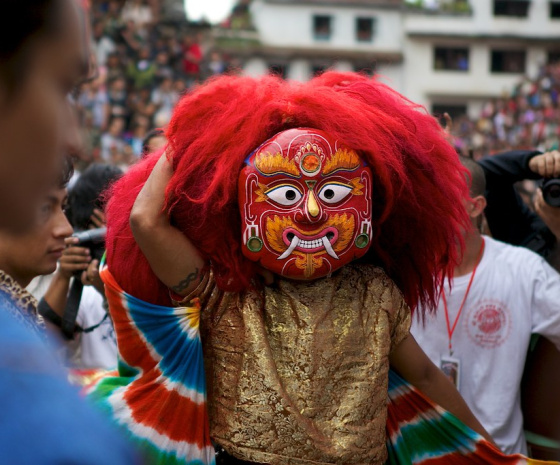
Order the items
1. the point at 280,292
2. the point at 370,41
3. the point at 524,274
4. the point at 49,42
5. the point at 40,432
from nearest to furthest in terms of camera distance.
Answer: the point at 40,432 → the point at 49,42 → the point at 280,292 → the point at 524,274 → the point at 370,41

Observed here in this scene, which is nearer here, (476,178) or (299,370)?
(299,370)

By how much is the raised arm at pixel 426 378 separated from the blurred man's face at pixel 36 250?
3.63 feet

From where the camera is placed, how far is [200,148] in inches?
88.5

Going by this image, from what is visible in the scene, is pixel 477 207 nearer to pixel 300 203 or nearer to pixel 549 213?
pixel 549 213

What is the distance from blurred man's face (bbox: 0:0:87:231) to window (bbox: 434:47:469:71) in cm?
3514

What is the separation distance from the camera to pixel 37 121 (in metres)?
0.86

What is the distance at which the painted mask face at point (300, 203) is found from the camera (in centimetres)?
221

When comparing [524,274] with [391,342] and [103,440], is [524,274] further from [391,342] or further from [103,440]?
[103,440]

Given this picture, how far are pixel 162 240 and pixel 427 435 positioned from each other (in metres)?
1.05

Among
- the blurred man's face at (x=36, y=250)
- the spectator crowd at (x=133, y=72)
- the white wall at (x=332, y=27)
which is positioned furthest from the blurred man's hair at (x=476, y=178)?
the white wall at (x=332, y=27)

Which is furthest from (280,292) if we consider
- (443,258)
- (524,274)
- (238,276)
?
(524,274)

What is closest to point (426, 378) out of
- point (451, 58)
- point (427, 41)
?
point (427, 41)

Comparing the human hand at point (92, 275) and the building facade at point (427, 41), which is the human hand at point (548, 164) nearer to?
the human hand at point (92, 275)

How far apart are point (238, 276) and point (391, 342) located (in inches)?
20.2
